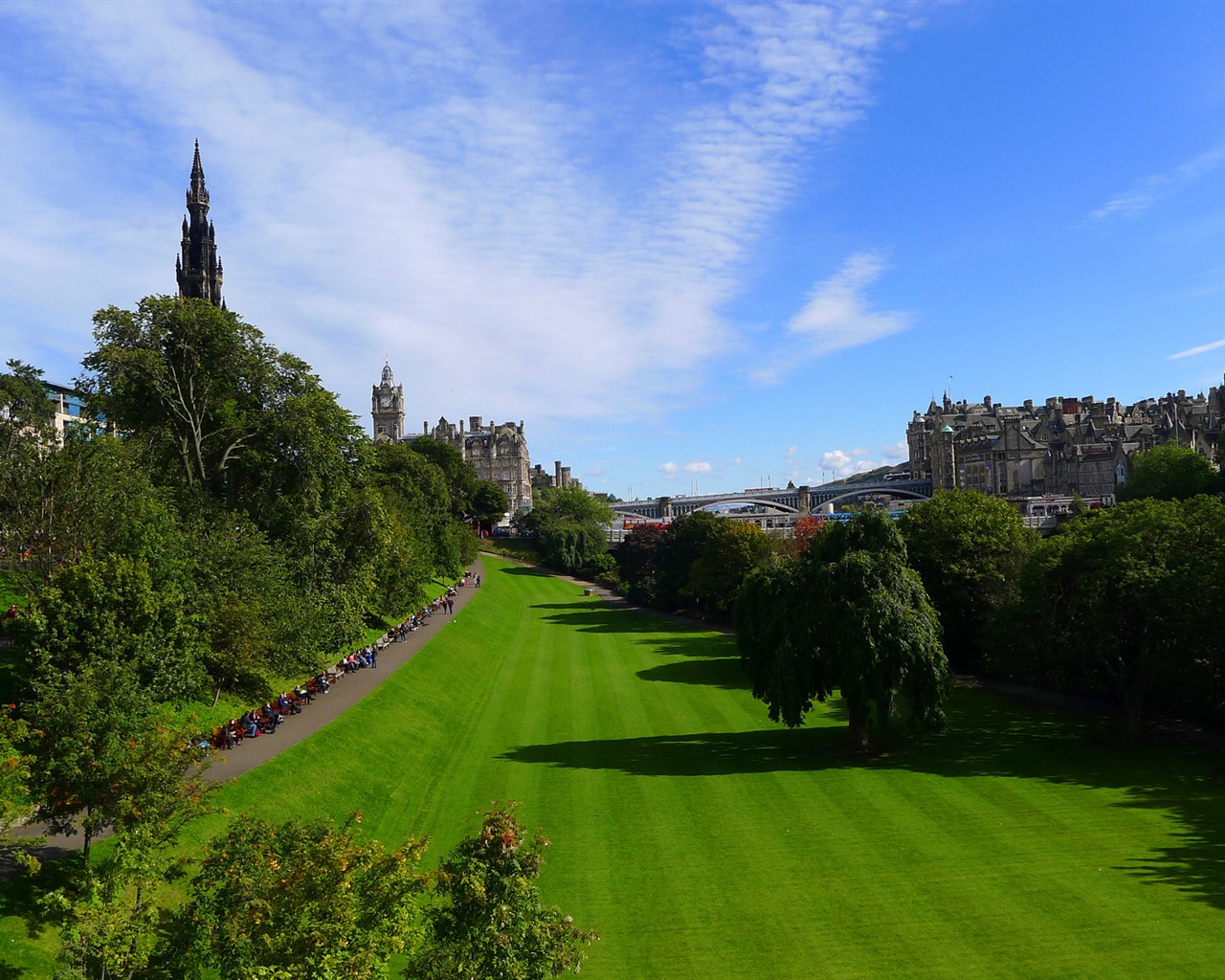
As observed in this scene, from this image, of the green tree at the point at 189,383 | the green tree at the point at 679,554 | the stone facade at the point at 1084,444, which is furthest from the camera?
the stone facade at the point at 1084,444

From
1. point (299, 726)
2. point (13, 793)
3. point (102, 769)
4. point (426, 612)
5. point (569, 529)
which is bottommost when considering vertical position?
point (299, 726)

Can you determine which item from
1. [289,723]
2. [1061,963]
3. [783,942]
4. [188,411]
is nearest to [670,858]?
[783,942]

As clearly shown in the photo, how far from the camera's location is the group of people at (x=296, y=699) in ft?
97.8

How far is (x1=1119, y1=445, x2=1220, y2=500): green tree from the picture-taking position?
338ft

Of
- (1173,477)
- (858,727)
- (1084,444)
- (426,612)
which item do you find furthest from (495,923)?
(1084,444)

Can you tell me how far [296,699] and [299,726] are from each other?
133 inches

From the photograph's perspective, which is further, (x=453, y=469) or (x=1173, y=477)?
(x=453, y=469)

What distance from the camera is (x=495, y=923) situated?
41.3ft

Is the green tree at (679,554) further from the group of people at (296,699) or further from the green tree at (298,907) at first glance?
the green tree at (298,907)

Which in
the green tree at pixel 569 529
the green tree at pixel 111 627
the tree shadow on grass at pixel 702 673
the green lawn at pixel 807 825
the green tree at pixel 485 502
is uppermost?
the green tree at pixel 485 502

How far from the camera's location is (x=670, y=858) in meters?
23.7

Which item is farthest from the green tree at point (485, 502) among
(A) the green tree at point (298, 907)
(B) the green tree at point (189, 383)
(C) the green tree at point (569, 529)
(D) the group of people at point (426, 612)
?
(A) the green tree at point (298, 907)

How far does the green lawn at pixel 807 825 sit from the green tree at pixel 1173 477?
75.4 meters

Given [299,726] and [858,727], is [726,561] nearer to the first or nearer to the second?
[858,727]
